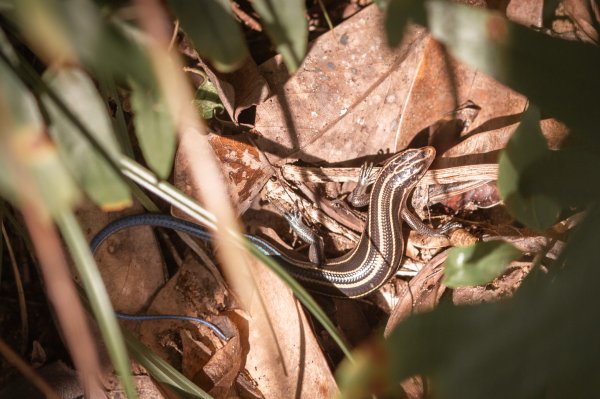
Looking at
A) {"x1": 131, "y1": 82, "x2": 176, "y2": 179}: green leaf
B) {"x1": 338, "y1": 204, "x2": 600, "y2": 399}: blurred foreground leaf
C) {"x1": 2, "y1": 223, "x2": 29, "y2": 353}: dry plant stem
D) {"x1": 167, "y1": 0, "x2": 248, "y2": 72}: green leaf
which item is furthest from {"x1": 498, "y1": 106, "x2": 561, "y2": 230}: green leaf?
{"x1": 2, "y1": 223, "x2": 29, "y2": 353}: dry plant stem

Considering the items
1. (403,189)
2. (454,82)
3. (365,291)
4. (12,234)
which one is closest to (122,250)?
(12,234)

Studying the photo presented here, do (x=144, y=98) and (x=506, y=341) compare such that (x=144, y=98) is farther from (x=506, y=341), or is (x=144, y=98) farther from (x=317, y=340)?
(x=317, y=340)

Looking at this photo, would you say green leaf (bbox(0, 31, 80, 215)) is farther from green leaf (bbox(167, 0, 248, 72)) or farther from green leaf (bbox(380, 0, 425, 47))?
green leaf (bbox(380, 0, 425, 47))

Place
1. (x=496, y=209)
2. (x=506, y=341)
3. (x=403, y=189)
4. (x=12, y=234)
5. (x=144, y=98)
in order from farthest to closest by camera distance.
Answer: (x=403, y=189) → (x=496, y=209) → (x=12, y=234) → (x=144, y=98) → (x=506, y=341)

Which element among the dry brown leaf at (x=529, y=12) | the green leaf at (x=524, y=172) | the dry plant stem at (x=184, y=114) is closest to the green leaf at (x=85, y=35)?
the dry plant stem at (x=184, y=114)

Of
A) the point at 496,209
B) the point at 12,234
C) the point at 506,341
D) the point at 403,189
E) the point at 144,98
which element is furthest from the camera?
the point at 403,189

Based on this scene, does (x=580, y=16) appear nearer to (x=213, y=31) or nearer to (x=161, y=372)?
(x=213, y=31)

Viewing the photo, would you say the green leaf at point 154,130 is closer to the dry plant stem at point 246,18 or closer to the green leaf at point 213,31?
the green leaf at point 213,31
